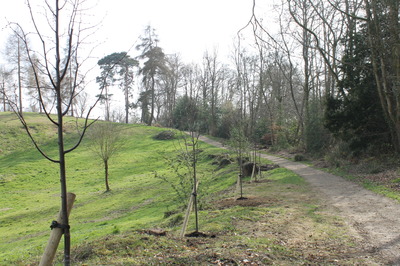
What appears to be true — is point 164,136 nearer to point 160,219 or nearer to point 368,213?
point 160,219

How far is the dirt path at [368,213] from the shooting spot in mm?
5609

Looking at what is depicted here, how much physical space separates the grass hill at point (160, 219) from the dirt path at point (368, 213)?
1.17ft

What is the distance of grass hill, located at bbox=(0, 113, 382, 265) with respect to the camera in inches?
202

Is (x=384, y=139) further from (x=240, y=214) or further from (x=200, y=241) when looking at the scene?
(x=200, y=241)

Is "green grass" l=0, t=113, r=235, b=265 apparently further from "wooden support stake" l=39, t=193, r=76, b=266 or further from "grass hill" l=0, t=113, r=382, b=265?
"wooden support stake" l=39, t=193, r=76, b=266

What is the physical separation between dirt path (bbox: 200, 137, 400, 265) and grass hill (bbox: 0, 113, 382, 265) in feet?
1.17

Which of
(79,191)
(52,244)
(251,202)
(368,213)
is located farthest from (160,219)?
(79,191)

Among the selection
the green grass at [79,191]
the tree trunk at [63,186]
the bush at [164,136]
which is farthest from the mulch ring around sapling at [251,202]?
the bush at [164,136]

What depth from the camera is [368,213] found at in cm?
828

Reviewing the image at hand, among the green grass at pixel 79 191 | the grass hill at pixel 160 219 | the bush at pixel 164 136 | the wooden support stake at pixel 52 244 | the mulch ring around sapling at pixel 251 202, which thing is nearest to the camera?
the wooden support stake at pixel 52 244

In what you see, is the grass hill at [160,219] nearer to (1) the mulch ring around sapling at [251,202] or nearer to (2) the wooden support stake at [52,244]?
(1) the mulch ring around sapling at [251,202]

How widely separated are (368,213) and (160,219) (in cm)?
694

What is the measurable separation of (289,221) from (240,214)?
131 cm

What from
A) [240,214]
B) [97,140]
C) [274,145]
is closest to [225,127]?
[274,145]
